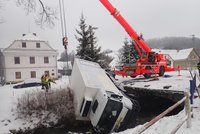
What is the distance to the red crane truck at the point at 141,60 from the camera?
793 inches

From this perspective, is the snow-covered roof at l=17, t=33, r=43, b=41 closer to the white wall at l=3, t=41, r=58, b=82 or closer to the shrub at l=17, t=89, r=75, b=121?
the white wall at l=3, t=41, r=58, b=82

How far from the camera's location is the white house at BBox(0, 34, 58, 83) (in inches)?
1671

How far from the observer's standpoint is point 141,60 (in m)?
21.0

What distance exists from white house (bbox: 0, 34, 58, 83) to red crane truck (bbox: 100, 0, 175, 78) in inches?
1033

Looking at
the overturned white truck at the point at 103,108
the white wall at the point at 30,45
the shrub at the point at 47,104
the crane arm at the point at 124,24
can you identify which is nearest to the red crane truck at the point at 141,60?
the crane arm at the point at 124,24

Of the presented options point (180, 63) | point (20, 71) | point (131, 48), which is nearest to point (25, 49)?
point (20, 71)

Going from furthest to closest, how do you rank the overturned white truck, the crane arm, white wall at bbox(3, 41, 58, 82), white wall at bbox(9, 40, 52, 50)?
white wall at bbox(9, 40, 52, 50) → white wall at bbox(3, 41, 58, 82) → the crane arm → the overturned white truck

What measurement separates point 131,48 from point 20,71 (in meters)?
19.3

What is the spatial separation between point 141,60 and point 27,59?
2798cm

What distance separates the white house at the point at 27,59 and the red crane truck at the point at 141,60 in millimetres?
26231

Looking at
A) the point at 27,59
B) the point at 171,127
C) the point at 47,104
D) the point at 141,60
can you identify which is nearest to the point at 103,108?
the point at 171,127

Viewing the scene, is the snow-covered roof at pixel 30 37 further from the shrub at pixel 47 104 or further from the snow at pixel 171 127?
the snow at pixel 171 127

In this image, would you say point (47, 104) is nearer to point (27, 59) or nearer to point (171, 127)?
point (171, 127)

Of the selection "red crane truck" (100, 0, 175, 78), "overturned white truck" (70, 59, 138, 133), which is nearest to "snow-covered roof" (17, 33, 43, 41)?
"red crane truck" (100, 0, 175, 78)
